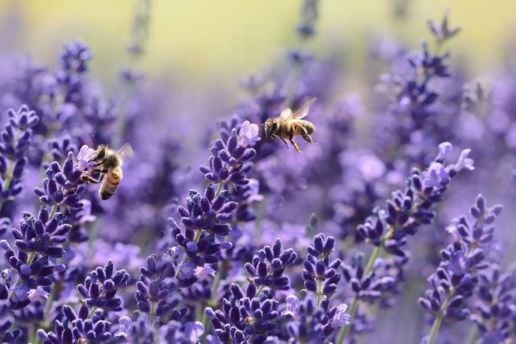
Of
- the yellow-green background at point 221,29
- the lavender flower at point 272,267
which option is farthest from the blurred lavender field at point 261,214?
the yellow-green background at point 221,29

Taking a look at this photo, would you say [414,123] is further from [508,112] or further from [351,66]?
[351,66]

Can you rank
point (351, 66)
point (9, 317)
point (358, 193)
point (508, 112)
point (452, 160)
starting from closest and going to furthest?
point (9, 317) → point (358, 193) → point (452, 160) → point (508, 112) → point (351, 66)

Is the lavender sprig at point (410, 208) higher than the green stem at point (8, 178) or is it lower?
lower

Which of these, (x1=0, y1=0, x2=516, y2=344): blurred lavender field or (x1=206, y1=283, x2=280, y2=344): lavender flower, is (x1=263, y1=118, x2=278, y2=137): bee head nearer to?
(x1=0, y1=0, x2=516, y2=344): blurred lavender field

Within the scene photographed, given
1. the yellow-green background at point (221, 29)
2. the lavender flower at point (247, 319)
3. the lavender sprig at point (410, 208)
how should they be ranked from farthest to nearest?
1. the yellow-green background at point (221, 29)
2. the lavender sprig at point (410, 208)
3. the lavender flower at point (247, 319)

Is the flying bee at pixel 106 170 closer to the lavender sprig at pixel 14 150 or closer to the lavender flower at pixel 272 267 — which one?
the lavender sprig at pixel 14 150

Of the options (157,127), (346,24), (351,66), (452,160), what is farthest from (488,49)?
(452,160)
